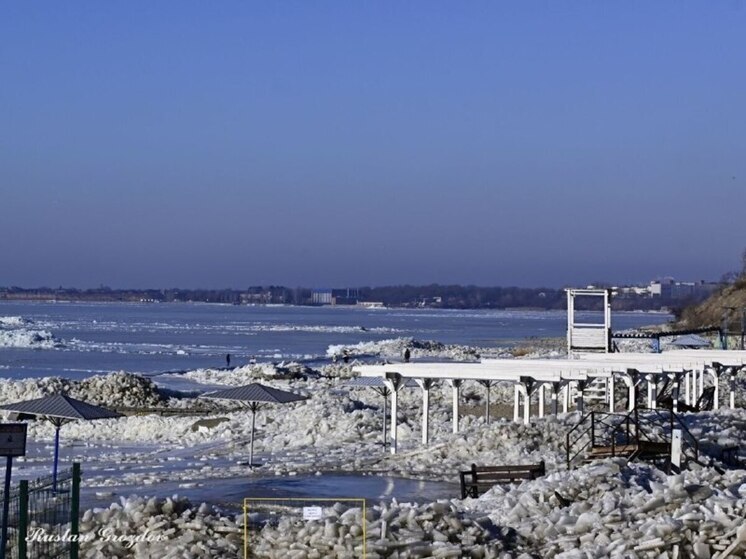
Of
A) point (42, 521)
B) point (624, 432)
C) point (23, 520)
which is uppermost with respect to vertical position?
point (23, 520)

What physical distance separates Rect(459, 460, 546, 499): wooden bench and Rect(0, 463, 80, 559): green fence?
295 inches

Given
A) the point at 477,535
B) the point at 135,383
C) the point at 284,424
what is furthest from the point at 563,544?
the point at 135,383

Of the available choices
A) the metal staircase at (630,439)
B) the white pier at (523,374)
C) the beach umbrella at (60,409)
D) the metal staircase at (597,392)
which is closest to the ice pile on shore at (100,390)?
the metal staircase at (597,392)

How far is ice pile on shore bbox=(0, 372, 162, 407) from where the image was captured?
52562 mm

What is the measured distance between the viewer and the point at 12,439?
13102 mm

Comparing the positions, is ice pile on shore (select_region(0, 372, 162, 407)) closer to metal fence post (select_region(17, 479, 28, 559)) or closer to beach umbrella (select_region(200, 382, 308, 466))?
beach umbrella (select_region(200, 382, 308, 466))

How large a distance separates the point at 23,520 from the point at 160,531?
2928 mm

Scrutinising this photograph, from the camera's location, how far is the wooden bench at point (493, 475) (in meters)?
20.9

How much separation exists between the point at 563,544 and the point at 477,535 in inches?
42.5

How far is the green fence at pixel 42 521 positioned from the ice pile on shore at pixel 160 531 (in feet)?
1.53

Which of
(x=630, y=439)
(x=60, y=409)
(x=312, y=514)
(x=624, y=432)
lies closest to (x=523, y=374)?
(x=624, y=432)

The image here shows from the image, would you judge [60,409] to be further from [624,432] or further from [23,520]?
[624,432]

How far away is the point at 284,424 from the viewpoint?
36375 mm

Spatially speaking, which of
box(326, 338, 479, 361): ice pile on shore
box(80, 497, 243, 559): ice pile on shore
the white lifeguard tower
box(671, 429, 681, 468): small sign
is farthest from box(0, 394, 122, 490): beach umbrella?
box(326, 338, 479, 361): ice pile on shore
